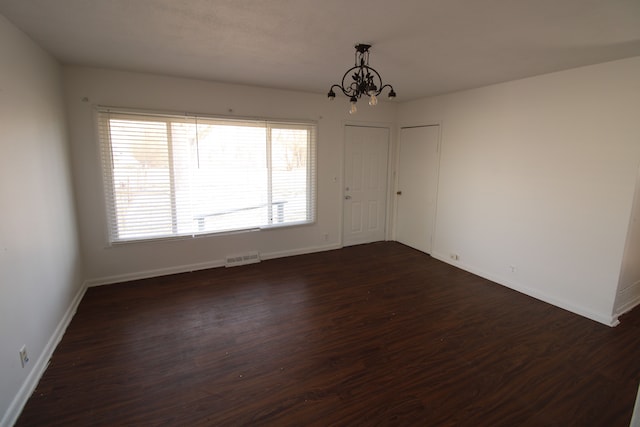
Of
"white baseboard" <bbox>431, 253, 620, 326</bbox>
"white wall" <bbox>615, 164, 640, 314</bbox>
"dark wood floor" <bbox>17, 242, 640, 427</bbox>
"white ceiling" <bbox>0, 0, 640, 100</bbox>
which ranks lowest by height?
"dark wood floor" <bbox>17, 242, 640, 427</bbox>

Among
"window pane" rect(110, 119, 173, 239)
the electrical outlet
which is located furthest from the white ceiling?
the electrical outlet

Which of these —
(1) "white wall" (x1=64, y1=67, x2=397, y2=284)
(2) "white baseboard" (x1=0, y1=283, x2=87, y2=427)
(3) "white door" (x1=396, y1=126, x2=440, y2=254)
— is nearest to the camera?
(2) "white baseboard" (x1=0, y1=283, x2=87, y2=427)

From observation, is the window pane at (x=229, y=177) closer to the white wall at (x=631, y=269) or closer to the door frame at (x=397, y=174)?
A: the door frame at (x=397, y=174)

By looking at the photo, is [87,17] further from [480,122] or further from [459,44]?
[480,122]

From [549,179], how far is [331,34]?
2.87 meters

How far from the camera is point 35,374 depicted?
216 centimetres

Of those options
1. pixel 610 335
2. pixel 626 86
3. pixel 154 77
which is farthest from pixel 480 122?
pixel 154 77

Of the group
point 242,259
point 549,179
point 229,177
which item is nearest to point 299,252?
point 242,259

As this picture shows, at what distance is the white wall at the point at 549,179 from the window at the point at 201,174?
2324 mm

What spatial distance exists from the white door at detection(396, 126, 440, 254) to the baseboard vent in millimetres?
2743

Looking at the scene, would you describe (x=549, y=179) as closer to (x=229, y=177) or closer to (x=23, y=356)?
(x=229, y=177)

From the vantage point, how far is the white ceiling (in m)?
1.94

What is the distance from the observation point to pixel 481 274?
4199mm

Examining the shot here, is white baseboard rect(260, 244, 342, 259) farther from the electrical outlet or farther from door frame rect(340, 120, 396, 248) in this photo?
the electrical outlet
